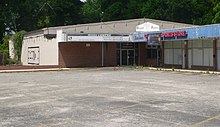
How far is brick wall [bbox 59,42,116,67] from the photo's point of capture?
37969 millimetres

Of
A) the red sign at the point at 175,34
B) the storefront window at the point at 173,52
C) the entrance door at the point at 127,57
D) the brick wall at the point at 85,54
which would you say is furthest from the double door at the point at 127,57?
the red sign at the point at 175,34

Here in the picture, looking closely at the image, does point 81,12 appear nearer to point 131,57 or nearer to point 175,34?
point 131,57

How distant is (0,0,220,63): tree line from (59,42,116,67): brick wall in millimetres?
25537

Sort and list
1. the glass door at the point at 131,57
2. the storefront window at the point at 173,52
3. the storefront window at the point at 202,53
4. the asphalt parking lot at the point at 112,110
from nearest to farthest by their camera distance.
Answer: the asphalt parking lot at the point at 112,110, the storefront window at the point at 202,53, the storefront window at the point at 173,52, the glass door at the point at 131,57

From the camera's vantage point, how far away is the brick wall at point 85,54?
3797 centimetres

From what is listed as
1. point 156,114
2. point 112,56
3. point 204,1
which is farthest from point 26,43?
point 156,114

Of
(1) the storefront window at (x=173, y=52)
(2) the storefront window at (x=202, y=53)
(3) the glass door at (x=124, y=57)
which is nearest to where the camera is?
(2) the storefront window at (x=202, y=53)

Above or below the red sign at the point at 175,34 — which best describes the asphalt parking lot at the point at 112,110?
below

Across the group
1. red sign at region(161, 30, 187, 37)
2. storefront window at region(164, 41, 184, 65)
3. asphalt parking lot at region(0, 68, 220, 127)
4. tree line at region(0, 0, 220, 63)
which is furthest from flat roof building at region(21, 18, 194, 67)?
asphalt parking lot at region(0, 68, 220, 127)

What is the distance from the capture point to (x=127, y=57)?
42.1 m

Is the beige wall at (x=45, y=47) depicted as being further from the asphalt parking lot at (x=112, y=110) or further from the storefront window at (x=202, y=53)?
the asphalt parking lot at (x=112, y=110)

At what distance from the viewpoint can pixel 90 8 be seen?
86.4 meters

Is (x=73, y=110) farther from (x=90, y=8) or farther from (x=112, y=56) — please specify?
(x=90, y=8)

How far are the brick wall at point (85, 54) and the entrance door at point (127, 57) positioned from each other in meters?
1.48
